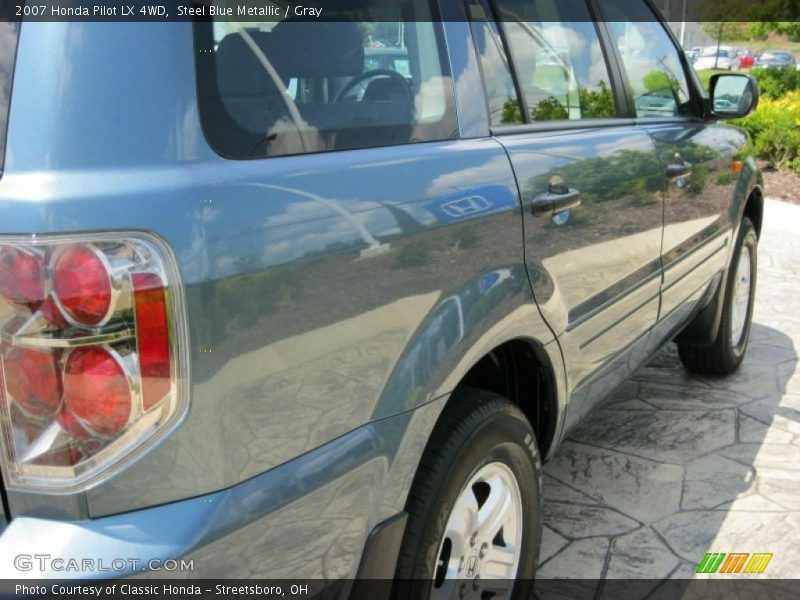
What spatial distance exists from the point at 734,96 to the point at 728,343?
1.26 meters

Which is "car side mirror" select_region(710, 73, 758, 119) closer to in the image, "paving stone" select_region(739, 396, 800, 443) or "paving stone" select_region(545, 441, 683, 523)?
"paving stone" select_region(739, 396, 800, 443)

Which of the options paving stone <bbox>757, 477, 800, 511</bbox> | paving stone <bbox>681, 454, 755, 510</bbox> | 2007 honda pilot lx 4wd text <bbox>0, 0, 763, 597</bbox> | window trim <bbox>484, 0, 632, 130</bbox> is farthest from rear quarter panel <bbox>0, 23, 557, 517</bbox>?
paving stone <bbox>757, 477, 800, 511</bbox>

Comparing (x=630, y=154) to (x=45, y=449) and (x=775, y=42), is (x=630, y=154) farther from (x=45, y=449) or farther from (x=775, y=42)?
(x=775, y=42)

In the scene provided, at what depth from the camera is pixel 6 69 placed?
4.22 ft

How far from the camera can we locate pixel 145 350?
1276 mm

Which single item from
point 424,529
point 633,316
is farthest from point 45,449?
point 633,316

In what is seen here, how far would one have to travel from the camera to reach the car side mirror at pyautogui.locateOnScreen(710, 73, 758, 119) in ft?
12.3

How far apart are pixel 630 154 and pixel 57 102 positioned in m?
2.00

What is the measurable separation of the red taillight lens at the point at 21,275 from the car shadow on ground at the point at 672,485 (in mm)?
1998

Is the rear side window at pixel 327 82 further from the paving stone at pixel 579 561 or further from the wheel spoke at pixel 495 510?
the paving stone at pixel 579 561

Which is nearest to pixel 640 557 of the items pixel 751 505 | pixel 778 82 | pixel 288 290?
pixel 751 505

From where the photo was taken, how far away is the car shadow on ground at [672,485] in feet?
9.18

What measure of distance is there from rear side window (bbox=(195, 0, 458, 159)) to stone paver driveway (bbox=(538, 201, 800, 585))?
1.71 metres

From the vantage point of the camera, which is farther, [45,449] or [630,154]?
[630,154]
